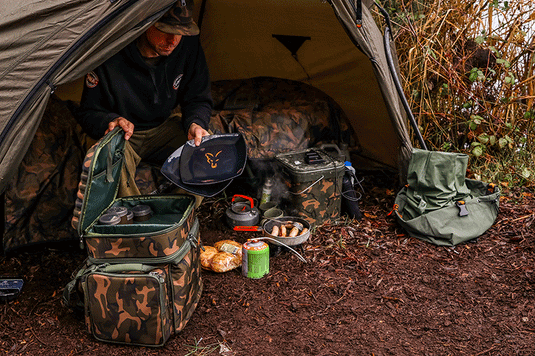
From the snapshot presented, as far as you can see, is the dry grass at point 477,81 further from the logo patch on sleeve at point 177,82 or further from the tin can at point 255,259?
the tin can at point 255,259

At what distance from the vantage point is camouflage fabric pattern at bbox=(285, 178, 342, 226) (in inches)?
141

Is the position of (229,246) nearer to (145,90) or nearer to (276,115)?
(145,90)

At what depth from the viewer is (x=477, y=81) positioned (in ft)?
14.4

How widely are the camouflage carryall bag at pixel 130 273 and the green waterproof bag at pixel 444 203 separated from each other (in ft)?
6.19

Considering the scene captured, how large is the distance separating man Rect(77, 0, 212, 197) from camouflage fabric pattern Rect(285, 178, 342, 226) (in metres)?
0.91

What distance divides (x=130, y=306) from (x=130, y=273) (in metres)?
0.17

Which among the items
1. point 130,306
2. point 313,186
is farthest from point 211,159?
point 130,306

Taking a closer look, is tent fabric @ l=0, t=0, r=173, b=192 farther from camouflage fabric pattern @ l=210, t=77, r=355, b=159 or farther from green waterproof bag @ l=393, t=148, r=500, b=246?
green waterproof bag @ l=393, t=148, r=500, b=246

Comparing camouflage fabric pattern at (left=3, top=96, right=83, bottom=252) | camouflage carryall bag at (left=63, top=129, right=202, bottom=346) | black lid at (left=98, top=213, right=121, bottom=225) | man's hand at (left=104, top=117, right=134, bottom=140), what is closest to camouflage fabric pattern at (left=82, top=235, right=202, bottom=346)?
camouflage carryall bag at (left=63, top=129, right=202, bottom=346)

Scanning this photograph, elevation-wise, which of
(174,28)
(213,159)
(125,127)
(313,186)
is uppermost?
(174,28)


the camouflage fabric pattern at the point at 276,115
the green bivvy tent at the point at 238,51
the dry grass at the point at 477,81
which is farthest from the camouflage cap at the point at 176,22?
the dry grass at the point at 477,81

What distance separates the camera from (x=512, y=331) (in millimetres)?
2508

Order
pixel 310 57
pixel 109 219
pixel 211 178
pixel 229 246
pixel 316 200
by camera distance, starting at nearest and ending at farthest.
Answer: pixel 109 219 → pixel 211 178 → pixel 229 246 → pixel 316 200 → pixel 310 57

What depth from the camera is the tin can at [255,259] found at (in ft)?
9.82
